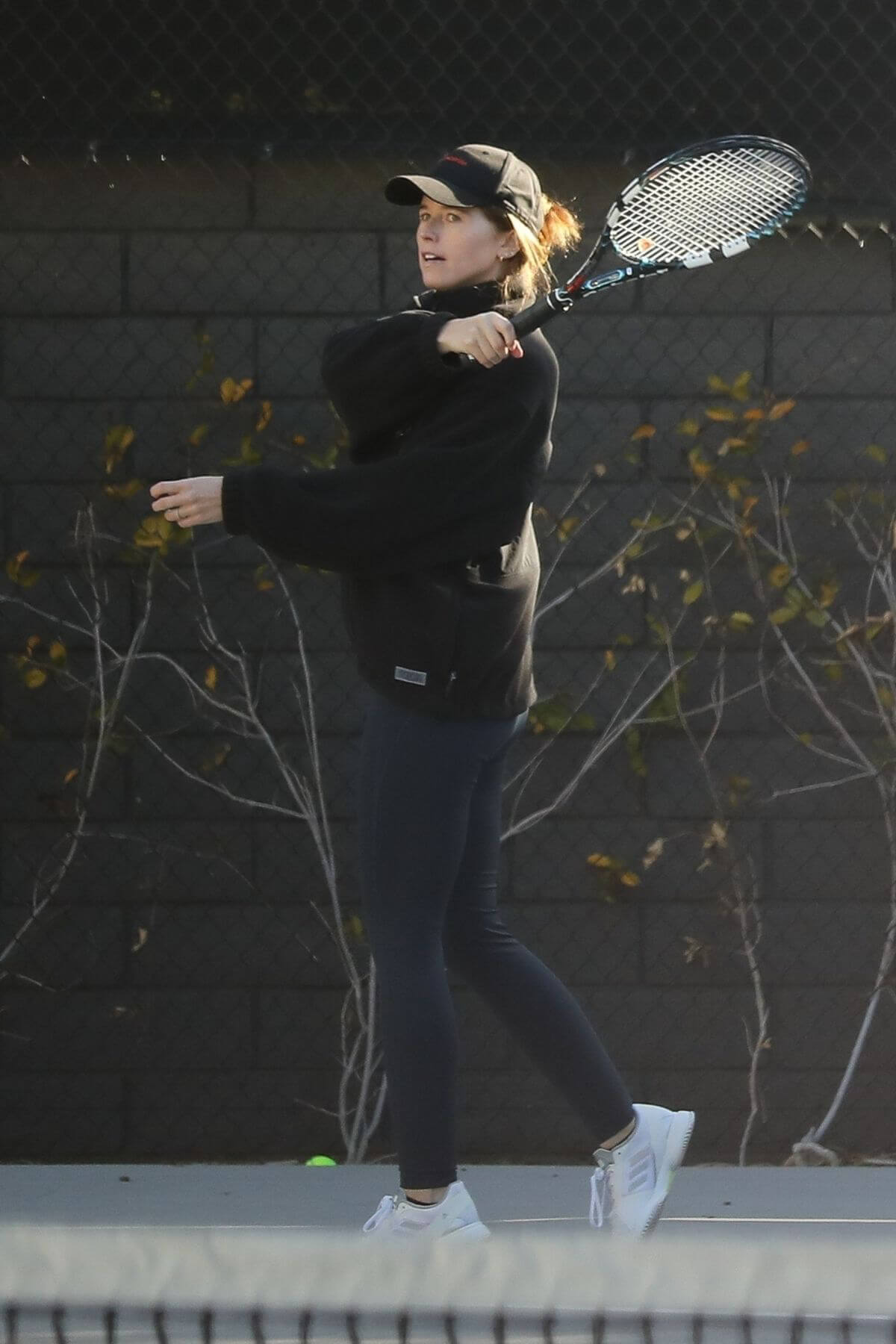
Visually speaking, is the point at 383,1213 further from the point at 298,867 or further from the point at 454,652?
the point at 298,867

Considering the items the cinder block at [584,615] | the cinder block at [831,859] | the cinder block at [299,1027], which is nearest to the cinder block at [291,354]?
the cinder block at [584,615]

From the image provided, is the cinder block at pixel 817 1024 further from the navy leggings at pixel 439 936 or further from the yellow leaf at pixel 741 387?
the navy leggings at pixel 439 936

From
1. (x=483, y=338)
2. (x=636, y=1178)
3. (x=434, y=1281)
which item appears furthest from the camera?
(x=636, y=1178)

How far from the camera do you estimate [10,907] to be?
4.34m

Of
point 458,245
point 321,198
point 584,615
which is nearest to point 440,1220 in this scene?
point 458,245

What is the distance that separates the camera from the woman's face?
290cm

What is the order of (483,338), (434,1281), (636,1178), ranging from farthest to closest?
1. (636,1178)
2. (483,338)
3. (434,1281)

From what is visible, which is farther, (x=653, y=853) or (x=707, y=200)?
(x=653, y=853)

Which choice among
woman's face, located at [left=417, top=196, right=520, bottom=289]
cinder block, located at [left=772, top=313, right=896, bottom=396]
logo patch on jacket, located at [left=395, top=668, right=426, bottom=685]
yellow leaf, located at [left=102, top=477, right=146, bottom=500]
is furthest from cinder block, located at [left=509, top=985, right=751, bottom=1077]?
woman's face, located at [left=417, top=196, right=520, bottom=289]

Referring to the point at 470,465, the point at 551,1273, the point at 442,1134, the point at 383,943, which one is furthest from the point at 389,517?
the point at 551,1273

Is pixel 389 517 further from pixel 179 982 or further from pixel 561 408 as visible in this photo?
pixel 179 982

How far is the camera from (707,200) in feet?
10.4

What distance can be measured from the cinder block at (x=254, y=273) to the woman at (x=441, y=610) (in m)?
1.41

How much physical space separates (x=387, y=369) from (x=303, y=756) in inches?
66.6
